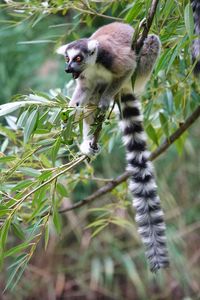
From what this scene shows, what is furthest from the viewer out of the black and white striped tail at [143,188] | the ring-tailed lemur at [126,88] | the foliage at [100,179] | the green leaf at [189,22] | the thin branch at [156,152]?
the thin branch at [156,152]

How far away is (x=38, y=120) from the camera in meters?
1.72

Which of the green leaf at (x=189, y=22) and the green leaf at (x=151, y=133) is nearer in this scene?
the green leaf at (x=189, y=22)

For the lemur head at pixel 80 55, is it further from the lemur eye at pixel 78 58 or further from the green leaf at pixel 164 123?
the green leaf at pixel 164 123

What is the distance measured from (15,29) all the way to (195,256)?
270cm

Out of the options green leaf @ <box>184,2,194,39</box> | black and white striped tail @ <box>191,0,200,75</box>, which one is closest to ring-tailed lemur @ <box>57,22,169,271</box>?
black and white striped tail @ <box>191,0,200,75</box>

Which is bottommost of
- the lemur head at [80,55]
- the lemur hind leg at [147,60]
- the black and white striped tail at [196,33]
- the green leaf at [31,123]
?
the lemur hind leg at [147,60]

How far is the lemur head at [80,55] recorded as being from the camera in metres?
2.21

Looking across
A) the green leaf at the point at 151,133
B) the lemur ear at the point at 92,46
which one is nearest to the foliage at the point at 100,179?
the green leaf at the point at 151,133

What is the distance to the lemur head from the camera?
2.21 metres

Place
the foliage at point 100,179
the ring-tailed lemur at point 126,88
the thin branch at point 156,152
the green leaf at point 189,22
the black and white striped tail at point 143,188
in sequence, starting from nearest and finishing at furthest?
the green leaf at point 189,22, the foliage at point 100,179, the black and white striped tail at point 143,188, the ring-tailed lemur at point 126,88, the thin branch at point 156,152

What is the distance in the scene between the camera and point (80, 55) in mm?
2217

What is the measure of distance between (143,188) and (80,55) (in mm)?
559

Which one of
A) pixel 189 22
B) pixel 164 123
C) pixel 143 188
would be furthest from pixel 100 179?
pixel 189 22

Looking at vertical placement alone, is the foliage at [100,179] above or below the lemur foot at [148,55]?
below
